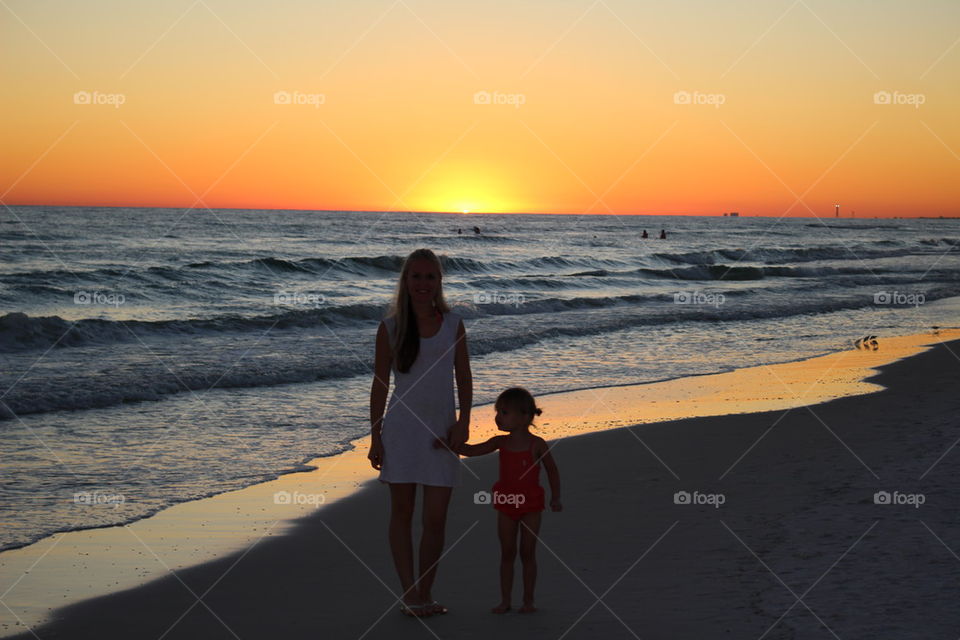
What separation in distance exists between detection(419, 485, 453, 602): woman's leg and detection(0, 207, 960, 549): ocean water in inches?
125

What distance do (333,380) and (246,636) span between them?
991 cm

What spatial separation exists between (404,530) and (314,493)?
316cm

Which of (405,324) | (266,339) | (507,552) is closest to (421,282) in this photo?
(405,324)

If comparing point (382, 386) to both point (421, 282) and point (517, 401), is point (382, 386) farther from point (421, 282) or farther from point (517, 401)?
point (517, 401)

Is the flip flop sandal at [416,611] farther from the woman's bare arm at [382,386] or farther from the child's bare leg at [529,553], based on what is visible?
the woman's bare arm at [382,386]

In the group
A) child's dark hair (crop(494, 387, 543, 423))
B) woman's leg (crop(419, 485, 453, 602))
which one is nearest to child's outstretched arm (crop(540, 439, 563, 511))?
child's dark hair (crop(494, 387, 543, 423))

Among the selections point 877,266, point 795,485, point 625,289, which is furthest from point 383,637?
point 877,266

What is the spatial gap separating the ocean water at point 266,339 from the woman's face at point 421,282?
3.60 metres

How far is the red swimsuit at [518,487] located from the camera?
471 centimetres

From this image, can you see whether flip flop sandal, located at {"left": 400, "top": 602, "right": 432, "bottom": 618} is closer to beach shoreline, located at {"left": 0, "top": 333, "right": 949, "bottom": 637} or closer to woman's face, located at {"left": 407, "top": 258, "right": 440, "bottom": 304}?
beach shoreline, located at {"left": 0, "top": 333, "right": 949, "bottom": 637}

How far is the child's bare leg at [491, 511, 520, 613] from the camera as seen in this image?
4.75 meters

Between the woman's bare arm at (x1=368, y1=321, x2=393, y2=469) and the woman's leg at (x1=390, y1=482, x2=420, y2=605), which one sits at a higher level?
the woman's bare arm at (x1=368, y1=321, x2=393, y2=469)

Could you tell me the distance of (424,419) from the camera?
4.76m

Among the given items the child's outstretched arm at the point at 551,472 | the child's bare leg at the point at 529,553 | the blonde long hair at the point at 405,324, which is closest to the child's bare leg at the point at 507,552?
the child's bare leg at the point at 529,553
